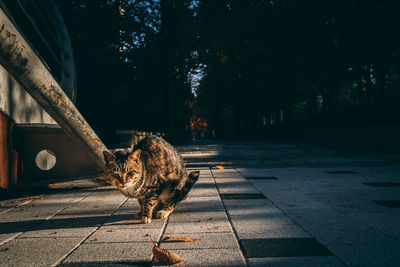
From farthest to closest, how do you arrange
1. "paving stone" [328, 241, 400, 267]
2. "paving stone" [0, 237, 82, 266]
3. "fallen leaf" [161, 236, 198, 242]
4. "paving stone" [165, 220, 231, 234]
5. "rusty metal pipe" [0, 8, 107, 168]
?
1. "paving stone" [165, 220, 231, 234]
2. "fallen leaf" [161, 236, 198, 242]
3. "paving stone" [0, 237, 82, 266]
4. "paving stone" [328, 241, 400, 267]
5. "rusty metal pipe" [0, 8, 107, 168]

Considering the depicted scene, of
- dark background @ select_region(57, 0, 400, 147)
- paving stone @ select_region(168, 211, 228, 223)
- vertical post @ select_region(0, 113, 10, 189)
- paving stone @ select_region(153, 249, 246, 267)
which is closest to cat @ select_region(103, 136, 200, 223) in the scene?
paving stone @ select_region(168, 211, 228, 223)

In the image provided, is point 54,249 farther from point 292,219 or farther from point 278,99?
point 278,99

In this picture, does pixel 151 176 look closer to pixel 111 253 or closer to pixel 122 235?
pixel 122 235

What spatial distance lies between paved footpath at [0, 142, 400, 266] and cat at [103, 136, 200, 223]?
20cm

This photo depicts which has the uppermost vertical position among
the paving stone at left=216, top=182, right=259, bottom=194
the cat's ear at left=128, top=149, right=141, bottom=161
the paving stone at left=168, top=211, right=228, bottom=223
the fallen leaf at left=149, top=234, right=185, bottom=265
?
the cat's ear at left=128, top=149, right=141, bottom=161

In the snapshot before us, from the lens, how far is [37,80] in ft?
7.55

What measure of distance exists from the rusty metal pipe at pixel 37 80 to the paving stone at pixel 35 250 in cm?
96

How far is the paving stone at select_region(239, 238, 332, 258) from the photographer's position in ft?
7.82

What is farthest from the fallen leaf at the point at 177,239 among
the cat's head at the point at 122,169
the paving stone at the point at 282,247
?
the cat's head at the point at 122,169

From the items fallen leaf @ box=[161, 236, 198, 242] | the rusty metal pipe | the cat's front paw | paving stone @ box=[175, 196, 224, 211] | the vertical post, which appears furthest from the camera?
the vertical post

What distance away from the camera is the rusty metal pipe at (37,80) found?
1.89 meters

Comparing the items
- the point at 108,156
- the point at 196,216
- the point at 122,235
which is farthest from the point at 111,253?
the point at 196,216

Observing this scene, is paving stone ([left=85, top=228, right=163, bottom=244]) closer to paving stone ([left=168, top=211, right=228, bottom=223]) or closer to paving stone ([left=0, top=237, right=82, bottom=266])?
paving stone ([left=0, top=237, right=82, bottom=266])

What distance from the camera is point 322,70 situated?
18.3 meters
